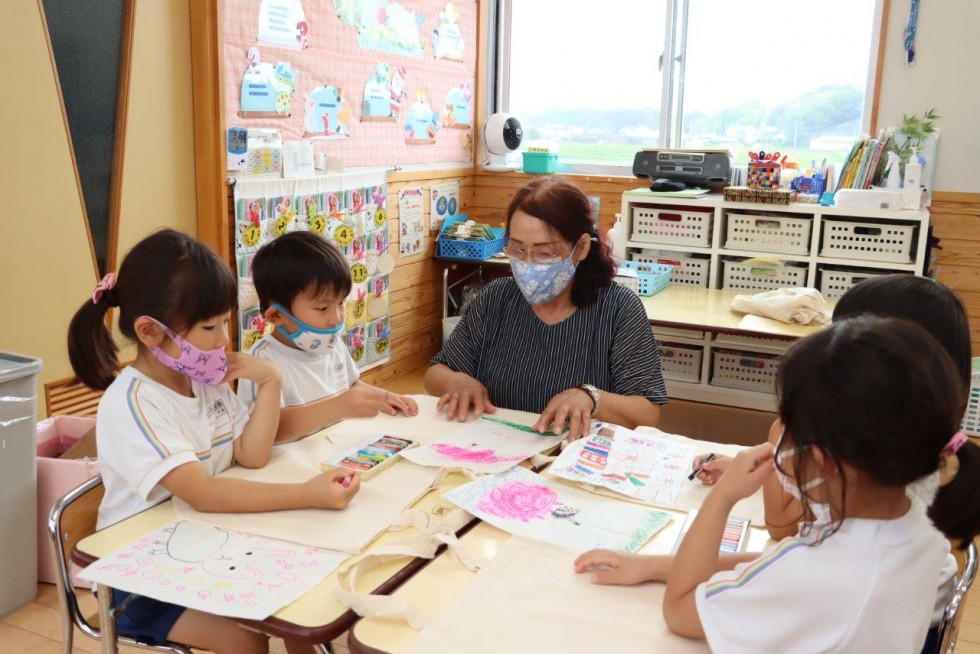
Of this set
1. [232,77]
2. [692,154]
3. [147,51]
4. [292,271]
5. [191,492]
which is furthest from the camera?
[692,154]

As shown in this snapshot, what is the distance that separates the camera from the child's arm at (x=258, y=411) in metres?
1.69

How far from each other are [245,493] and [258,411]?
1.06 feet

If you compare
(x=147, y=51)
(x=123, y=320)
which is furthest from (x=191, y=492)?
(x=147, y=51)

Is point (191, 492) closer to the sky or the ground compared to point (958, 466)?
closer to the ground

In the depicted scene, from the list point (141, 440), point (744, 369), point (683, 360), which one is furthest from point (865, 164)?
point (141, 440)

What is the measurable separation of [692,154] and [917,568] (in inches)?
136

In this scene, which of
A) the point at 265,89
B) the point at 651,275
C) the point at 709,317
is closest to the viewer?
the point at 709,317

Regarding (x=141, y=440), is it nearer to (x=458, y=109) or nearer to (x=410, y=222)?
(x=410, y=222)

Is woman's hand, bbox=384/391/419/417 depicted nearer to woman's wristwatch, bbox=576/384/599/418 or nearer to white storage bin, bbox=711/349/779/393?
woman's wristwatch, bbox=576/384/599/418

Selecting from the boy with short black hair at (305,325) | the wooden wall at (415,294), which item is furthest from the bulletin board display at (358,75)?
the boy with short black hair at (305,325)

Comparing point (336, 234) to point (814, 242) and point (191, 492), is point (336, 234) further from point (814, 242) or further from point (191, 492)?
point (191, 492)

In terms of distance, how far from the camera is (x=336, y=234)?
390cm

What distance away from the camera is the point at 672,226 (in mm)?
4109

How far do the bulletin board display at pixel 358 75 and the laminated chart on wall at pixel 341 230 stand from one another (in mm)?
184
